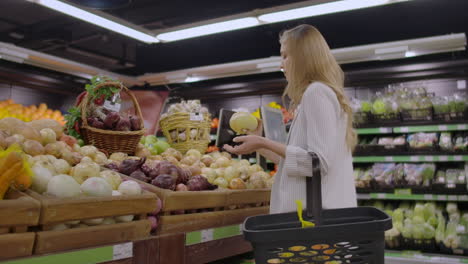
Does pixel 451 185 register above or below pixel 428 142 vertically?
below

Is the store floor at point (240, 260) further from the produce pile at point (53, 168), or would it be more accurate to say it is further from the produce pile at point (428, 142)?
the produce pile at point (428, 142)

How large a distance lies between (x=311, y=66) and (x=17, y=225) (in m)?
1.23

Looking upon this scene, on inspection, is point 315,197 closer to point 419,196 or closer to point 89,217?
point 89,217

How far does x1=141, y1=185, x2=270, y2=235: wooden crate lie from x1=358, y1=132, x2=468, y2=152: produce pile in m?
3.02

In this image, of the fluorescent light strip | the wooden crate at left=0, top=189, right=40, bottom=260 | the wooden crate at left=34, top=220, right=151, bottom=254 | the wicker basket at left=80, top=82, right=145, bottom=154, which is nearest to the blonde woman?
the wooden crate at left=34, top=220, right=151, bottom=254

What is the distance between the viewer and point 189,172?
6.85 feet

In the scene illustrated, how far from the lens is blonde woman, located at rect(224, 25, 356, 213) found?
5.16ft

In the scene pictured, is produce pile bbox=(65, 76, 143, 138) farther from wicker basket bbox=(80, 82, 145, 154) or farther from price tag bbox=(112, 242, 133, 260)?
price tag bbox=(112, 242, 133, 260)

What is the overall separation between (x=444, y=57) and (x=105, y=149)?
484 centimetres

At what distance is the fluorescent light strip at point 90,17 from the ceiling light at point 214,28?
228 mm

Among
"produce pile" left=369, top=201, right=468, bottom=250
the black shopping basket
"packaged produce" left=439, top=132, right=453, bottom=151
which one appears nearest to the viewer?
the black shopping basket

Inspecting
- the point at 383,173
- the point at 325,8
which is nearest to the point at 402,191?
the point at 383,173

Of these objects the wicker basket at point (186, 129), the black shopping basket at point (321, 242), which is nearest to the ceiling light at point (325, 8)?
the wicker basket at point (186, 129)

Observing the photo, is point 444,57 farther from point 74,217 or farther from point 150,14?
point 74,217
